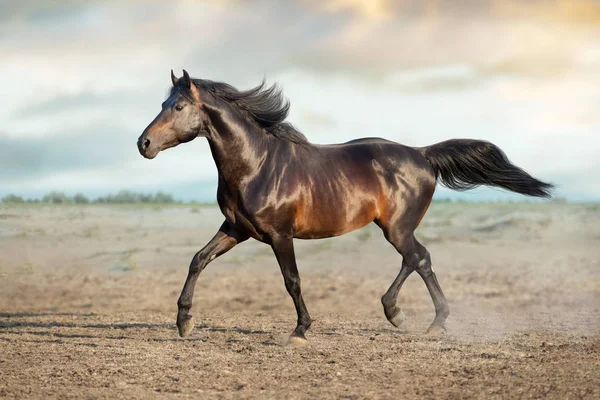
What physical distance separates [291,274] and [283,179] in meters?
1.00

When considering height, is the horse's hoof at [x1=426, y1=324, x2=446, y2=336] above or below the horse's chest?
below

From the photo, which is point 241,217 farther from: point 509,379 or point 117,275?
point 117,275

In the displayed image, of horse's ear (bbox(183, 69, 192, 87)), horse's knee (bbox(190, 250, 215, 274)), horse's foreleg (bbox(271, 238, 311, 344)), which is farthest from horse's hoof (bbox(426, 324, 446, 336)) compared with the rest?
horse's ear (bbox(183, 69, 192, 87))

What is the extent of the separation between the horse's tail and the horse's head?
3093mm

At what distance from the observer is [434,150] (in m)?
8.88

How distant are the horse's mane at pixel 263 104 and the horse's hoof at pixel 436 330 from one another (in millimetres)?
2713

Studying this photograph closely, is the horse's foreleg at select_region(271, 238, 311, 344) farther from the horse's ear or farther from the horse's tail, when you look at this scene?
the horse's tail

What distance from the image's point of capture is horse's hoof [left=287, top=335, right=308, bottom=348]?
751 centimetres

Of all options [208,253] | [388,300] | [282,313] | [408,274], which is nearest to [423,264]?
[408,274]

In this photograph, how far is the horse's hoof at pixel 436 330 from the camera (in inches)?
330

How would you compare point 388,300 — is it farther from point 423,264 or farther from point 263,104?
A: point 263,104

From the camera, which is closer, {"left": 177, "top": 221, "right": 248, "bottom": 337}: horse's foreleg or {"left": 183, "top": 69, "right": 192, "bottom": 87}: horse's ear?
{"left": 183, "top": 69, "right": 192, "bottom": 87}: horse's ear

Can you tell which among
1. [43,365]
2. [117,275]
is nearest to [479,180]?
[43,365]

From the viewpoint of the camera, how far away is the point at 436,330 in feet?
27.7
